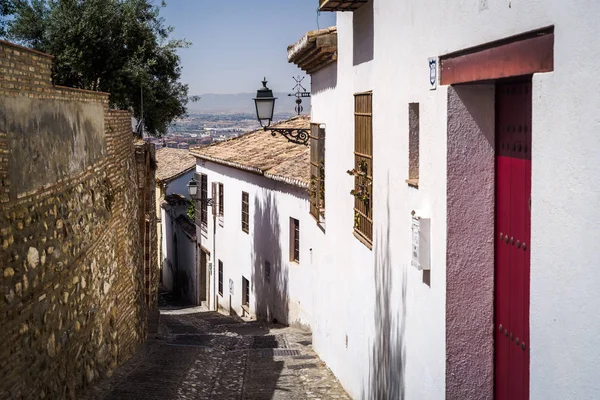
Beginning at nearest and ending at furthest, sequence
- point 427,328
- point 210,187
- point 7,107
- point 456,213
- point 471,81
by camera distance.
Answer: point 471,81 < point 456,213 < point 427,328 < point 7,107 < point 210,187

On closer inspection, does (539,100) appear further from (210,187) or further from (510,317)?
(210,187)

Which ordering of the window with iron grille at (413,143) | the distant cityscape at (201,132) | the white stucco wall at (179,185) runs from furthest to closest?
the white stucco wall at (179,185) < the distant cityscape at (201,132) < the window with iron grille at (413,143)

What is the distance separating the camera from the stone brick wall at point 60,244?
5.89 meters

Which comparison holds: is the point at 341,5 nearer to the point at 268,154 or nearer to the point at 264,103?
the point at 264,103

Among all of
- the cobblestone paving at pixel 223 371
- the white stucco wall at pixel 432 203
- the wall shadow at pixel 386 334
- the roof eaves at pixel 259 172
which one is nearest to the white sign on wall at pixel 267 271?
the roof eaves at pixel 259 172

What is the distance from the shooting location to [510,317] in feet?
15.3

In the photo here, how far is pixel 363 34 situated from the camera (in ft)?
25.5

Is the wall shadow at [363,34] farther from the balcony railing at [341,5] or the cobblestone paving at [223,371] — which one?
the cobblestone paving at [223,371]

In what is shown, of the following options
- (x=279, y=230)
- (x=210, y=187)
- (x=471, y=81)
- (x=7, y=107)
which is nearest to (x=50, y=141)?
(x=7, y=107)

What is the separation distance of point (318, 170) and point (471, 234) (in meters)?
7.08

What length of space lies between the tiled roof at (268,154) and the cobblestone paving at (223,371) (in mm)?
3356

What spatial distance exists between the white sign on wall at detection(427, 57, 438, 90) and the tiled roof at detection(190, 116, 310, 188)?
9.98 metres

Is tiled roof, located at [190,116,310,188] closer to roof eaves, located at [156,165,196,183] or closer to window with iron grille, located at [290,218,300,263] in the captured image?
window with iron grille, located at [290,218,300,263]

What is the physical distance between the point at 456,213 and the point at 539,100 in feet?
4.88
